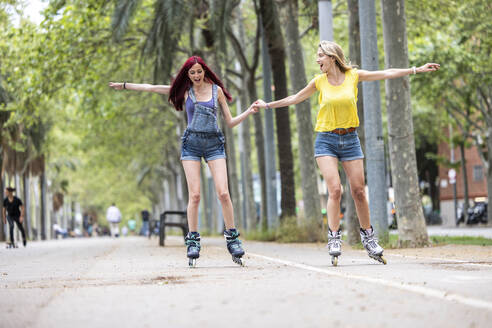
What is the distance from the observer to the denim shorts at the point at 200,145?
930cm

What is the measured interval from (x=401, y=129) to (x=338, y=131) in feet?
18.1

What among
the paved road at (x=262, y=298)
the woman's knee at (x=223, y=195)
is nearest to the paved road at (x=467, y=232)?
the woman's knee at (x=223, y=195)

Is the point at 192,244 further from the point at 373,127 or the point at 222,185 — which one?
the point at 373,127

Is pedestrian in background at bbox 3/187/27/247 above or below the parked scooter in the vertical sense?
above

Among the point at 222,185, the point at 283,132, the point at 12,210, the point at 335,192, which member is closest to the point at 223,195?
the point at 222,185

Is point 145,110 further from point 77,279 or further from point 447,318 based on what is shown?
point 447,318

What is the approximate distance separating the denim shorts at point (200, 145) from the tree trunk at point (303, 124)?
1095 cm

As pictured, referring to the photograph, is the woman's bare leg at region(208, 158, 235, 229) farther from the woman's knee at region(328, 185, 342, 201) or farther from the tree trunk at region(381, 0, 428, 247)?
the tree trunk at region(381, 0, 428, 247)

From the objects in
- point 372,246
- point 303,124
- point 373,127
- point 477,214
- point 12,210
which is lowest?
point 372,246

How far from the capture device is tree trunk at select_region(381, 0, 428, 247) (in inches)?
546

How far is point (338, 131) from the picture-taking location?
28.6 feet

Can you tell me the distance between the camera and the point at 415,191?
13953 millimetres

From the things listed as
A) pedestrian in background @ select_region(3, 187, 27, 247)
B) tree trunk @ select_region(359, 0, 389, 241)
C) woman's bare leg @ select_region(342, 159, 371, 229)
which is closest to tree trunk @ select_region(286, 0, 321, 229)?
tree trunk @ select_region(359, 0, 389, 241)

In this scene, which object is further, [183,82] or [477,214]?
[477,214]
